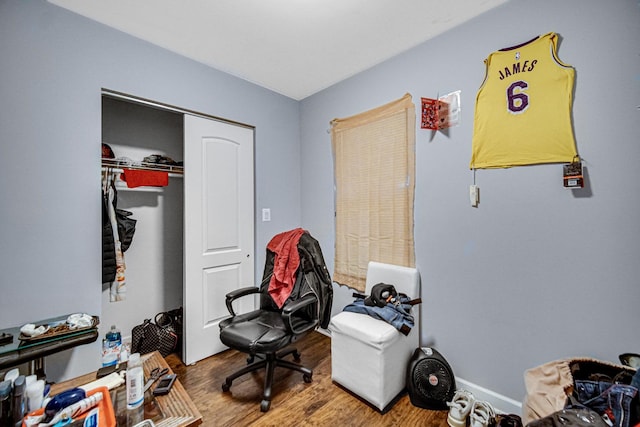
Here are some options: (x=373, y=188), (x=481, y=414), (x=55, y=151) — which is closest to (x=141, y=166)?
(x=55, y=151)

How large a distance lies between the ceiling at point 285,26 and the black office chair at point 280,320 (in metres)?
1.54

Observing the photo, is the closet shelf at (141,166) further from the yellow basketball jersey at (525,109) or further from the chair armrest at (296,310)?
the yellow basketball jersey at (525,109)

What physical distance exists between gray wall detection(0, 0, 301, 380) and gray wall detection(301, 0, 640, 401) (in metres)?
2.13

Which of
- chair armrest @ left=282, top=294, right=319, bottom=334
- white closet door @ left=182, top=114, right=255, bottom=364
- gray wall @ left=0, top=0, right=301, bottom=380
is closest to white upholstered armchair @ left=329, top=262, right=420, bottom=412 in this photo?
chair armrest @ left=282, top=294, right=319, bottom=334

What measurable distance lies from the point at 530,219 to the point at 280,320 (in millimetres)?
1849

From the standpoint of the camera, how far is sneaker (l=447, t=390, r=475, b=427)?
1.57 metres

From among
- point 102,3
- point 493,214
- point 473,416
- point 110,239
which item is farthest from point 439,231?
point 102,3

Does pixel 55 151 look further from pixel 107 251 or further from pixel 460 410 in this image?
pixel 460 410

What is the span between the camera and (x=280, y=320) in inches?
82.9

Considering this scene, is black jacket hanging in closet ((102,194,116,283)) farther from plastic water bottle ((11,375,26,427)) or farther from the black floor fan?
the black floor fan

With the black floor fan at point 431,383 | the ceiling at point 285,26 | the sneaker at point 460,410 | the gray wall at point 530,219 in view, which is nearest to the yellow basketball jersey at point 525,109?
the gray wall at point 530,219

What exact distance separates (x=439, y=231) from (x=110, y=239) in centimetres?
248

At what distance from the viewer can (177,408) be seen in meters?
1.09

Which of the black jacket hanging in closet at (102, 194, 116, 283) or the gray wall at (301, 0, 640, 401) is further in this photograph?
the black jacket hanging in closet at (102, 194, 116, 283)
